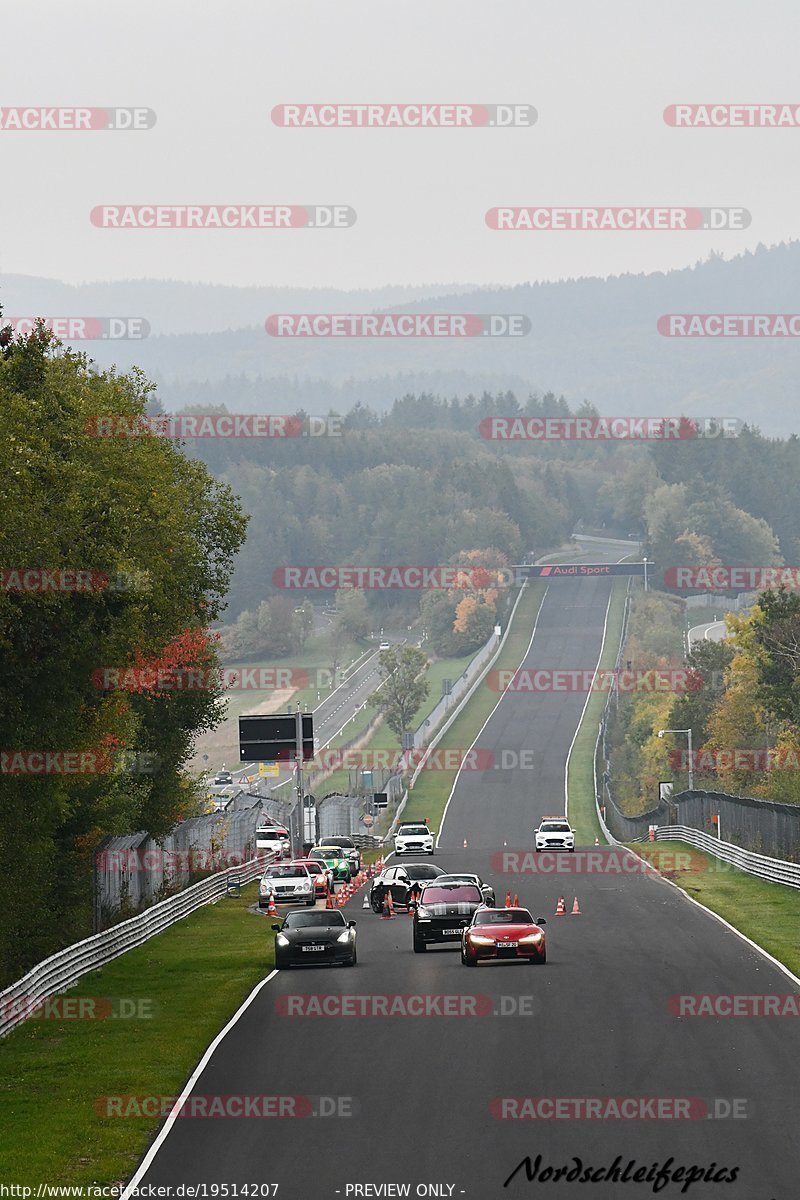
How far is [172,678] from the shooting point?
5656cm

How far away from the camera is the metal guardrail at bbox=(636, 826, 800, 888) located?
186ft

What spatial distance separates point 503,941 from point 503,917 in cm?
117

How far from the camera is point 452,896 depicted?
41.4 metres

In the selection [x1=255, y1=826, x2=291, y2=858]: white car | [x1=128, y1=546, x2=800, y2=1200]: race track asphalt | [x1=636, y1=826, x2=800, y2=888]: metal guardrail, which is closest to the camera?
[x1=128, y1=546, x2=800, y2=1200]: race track asphalt

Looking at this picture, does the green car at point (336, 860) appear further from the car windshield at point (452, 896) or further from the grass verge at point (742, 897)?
the car windshield at point (452, 896)

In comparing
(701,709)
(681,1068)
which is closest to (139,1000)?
(681,1068)

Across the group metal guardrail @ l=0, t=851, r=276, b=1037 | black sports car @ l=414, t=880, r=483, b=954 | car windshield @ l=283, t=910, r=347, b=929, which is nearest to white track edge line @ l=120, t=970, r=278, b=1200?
car windshield @ l=283, t=910, r=347, b=929

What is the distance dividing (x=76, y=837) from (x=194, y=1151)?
25.7 m

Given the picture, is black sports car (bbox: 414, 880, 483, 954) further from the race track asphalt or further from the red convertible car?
the red convertible car

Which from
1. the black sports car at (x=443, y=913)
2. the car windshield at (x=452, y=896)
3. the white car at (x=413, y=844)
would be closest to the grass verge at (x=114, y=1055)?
the black sports car at (x=443, y=913)

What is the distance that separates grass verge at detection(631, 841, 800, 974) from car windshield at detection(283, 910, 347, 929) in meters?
9.91

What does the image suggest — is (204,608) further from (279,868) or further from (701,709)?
(701,709)

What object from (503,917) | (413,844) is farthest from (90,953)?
(413,844)

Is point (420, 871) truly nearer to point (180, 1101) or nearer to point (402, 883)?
point (402, 883)
